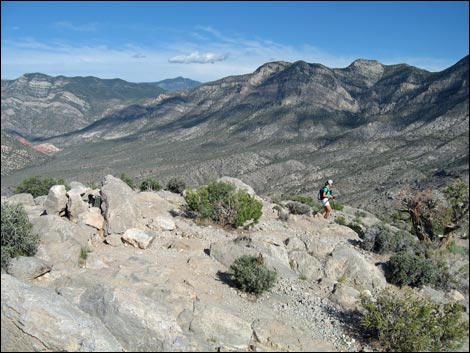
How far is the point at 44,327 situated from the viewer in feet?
24.8

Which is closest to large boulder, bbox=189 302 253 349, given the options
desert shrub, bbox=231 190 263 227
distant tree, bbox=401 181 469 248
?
desert shrub, bbox=231 190 263 227

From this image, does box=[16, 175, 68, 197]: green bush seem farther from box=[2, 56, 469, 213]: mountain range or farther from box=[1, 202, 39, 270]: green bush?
box=[1, 202, 39, 270]: green bush

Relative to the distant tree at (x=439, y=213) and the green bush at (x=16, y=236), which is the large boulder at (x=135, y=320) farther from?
the distant tree at (x=439, y=213)

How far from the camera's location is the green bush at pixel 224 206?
55.2ft

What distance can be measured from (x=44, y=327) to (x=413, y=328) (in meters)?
7.88

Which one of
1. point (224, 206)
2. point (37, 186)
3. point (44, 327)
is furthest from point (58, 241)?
point (37, 186)

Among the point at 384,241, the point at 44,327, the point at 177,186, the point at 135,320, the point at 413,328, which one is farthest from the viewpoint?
the point at 177,186

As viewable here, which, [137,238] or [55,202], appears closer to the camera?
[137,238]

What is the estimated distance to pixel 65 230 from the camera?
1190 centimetres

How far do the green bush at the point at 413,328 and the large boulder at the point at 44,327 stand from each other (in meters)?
6.03

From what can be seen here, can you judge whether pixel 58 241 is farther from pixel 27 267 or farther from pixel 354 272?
pixel 354 272

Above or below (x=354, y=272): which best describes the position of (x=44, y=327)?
above

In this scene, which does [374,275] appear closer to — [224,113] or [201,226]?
[201,226]

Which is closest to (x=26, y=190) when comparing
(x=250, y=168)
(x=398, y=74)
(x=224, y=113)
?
(x=250, y=168)
